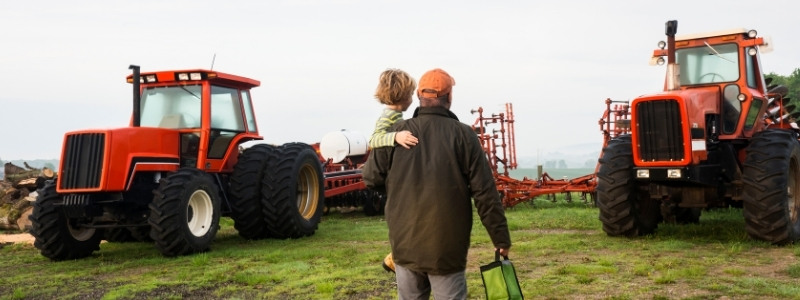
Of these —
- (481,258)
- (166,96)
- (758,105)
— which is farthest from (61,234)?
(758,105)

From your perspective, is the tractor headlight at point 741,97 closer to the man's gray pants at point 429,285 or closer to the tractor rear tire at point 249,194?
the tractor rear tire at point 249,194

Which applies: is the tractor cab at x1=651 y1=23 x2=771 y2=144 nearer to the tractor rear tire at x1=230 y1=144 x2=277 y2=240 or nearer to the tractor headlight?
the tractor headlight

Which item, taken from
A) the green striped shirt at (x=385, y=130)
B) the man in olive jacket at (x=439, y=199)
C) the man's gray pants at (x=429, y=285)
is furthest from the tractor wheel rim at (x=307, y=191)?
the man in olive jacket at (x=439, y=199)

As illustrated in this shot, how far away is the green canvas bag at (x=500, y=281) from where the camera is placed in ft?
13.0

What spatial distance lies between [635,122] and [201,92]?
5.63 meters

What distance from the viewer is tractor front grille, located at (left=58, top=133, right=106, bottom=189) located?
9.00 m

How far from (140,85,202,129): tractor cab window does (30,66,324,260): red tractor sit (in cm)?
1

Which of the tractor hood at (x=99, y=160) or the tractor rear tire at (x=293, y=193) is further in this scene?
the tractor rear tire at (x=293, y=193)

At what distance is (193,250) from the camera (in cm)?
925

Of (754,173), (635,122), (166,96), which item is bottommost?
(754,173)

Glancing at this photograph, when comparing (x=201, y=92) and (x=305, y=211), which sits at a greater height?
(x=201, y=92)

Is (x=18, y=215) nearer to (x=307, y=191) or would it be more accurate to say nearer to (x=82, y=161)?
(x=307, y=191)

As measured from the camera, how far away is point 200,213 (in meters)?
9.72

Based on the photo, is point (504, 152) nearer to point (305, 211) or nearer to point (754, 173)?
point (305, 211)
